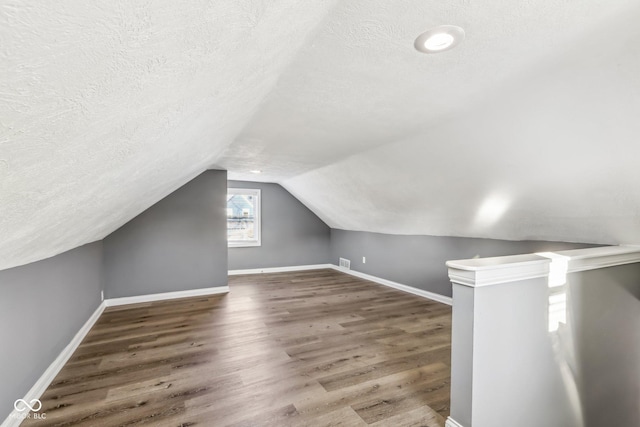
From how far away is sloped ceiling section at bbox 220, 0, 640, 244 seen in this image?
126 centimetres

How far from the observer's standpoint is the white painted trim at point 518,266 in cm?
156

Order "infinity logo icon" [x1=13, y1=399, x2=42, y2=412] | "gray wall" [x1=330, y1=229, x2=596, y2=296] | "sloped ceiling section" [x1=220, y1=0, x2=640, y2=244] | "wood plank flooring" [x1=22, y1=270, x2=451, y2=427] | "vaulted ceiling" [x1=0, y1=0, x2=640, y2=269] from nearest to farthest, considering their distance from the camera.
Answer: "vaulted ceiling" [x1=0, y1=0, x2=640, y2=269] < "sloped ceiling section" [x1=220, y1=0, x2=640, y2=244] < "infinity logo icon" [x1=13, y1=399, x2=42, y2=412] < "wood plank flooring" [x1=22, y1=270, x2=451, y2=427] < "gray wall" [x1=330, y1=229, x2=596, y2=296]

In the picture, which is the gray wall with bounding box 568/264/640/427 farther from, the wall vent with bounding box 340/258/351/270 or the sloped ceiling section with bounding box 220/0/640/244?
the wall vent with bounding box 340/258/351/270

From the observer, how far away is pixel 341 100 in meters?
2.00

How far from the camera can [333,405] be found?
189 centimetres

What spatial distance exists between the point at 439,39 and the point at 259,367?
8.18 feet

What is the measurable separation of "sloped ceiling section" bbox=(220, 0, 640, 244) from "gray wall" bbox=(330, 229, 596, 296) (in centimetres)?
16

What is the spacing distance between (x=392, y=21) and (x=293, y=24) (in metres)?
0.44

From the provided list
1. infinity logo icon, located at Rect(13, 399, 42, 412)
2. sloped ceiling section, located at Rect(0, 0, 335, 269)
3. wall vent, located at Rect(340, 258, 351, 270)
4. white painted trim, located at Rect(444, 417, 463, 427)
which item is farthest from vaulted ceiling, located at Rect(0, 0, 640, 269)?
wall vent, located at Rect(340, 258, 351, 270)

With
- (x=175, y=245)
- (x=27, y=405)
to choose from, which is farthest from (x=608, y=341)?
(x=175, y=245)

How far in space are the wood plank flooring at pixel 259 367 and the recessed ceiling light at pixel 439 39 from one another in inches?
81.6

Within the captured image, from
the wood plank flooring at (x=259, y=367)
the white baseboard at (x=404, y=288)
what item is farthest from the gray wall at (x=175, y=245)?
the white baseboard at (x=404, y=288)

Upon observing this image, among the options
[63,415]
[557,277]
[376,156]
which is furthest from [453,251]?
[63,415]

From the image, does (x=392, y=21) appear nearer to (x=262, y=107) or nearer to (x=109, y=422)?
(x=262, y=107)
